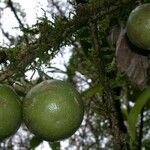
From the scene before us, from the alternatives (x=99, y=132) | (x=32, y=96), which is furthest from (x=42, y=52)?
(x=99, y=132)

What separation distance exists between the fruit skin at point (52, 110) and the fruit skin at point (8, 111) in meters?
0.03

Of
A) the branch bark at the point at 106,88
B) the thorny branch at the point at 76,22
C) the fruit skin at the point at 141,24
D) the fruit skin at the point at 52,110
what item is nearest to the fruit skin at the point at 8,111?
the fruit skin at the point at 52,110

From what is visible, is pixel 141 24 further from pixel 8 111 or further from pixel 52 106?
pixel 8 111

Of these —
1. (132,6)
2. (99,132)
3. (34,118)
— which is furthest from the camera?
(99,132)

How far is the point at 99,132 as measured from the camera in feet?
15.1

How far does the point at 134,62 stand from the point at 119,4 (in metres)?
0.26

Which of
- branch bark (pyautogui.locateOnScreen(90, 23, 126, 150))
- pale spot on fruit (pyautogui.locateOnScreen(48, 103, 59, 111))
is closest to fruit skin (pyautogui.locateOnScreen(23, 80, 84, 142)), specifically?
pale spot on fruit (pyautogui.locateOnScreen(48, 103, 59, 111))

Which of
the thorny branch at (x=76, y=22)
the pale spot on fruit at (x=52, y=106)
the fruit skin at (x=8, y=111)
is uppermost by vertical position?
the thorny branch at (x=76, y=22)

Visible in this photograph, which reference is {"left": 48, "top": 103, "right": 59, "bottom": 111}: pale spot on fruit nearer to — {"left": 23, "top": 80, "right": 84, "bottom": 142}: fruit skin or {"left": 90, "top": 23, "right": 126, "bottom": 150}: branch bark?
{"left": 23, "top": 80, "right": 84, "bottom": 142}: fruit skin

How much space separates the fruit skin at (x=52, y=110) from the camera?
1346 mm

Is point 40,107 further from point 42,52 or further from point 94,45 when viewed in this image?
point 94,45

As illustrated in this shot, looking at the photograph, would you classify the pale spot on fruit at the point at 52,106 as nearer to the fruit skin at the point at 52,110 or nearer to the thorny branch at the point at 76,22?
the fruit skin at the point at 52,110

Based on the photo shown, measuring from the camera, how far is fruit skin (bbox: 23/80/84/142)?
4.42ft

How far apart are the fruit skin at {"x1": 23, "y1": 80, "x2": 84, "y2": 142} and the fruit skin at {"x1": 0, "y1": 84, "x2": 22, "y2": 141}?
26 mm
